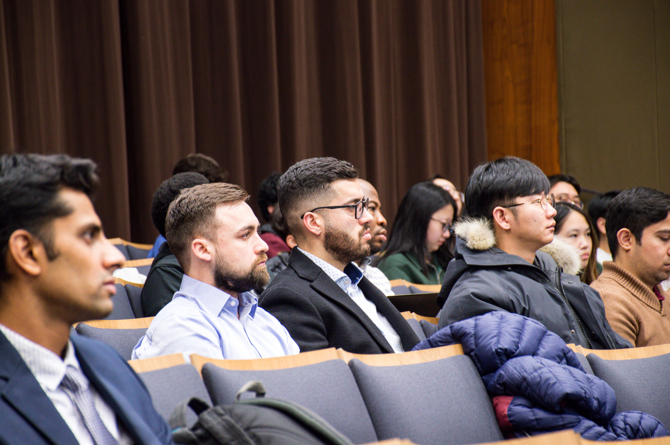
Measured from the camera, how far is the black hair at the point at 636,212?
279 centimetres

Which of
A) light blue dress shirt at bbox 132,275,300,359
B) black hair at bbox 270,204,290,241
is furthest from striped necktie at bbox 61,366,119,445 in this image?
black hair at bbox 270,204,290,241

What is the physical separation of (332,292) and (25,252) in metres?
1.26

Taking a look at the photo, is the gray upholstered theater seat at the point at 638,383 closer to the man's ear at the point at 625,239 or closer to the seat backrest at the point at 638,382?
the seat backrest at the point at 638,382

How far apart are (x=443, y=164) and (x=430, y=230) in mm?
2805

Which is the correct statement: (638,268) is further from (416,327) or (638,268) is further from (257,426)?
(257,426)

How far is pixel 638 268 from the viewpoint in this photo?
2.78m

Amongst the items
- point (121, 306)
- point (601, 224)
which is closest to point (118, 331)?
point (121, 306)

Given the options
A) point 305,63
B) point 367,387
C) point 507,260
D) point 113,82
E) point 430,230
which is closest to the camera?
point 367,387

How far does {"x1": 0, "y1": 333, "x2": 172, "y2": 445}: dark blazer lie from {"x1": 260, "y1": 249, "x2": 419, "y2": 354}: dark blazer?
2.92 feet

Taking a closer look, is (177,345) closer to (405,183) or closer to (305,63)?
(305,63)

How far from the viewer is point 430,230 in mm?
3898

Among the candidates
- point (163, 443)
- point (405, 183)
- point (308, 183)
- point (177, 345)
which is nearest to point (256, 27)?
point (405, 183)

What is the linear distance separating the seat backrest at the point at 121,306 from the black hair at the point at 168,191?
0.31 metres

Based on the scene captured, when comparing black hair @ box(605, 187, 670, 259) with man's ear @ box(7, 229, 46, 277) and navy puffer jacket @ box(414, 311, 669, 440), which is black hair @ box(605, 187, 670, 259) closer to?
navy puffer jacket @ box(414, 311, 669, 440)
